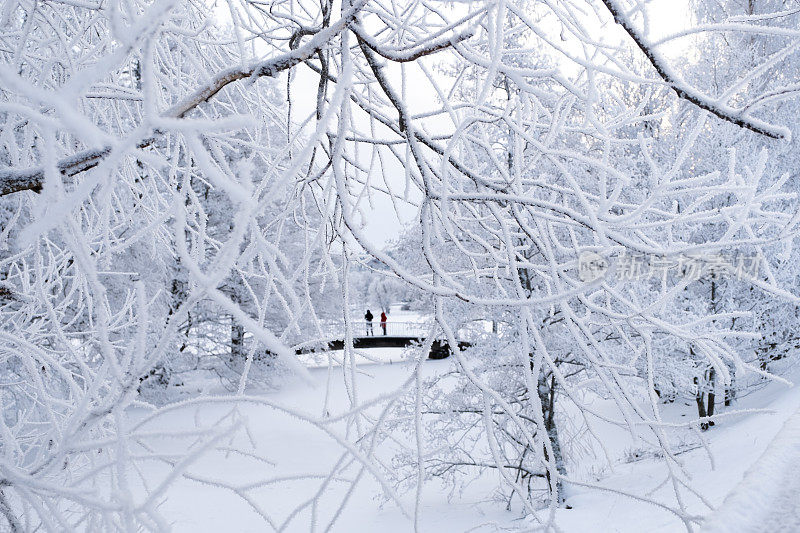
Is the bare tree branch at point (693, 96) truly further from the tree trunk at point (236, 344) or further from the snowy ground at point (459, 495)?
the tree trunk at point (236, 344)

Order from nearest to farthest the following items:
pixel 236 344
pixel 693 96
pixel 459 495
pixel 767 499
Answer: pixel 693 96 → pixel 767 499 → pixel 459 495 → pixel 236 344

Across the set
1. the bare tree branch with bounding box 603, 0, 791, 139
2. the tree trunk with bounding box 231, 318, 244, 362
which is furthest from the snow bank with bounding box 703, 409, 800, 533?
the tree trunk with bounding box 231, 318, 244, 362

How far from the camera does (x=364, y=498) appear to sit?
33.9 feet

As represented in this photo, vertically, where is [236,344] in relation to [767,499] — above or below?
below

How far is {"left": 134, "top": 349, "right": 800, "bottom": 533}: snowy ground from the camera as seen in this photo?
5879 mm

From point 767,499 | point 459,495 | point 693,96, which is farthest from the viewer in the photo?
point 459,495

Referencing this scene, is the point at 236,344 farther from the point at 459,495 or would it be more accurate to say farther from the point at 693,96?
the point at 693,96

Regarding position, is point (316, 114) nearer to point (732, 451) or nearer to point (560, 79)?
point (560, 79)

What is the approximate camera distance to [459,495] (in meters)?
10.0

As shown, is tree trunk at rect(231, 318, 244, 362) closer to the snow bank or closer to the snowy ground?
the snowy ground

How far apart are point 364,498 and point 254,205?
34.8ft

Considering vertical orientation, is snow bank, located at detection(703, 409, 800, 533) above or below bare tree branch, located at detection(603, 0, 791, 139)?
below

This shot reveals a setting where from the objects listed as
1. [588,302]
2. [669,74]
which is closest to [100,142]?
[669,74]

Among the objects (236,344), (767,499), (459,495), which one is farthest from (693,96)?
(236,344)
